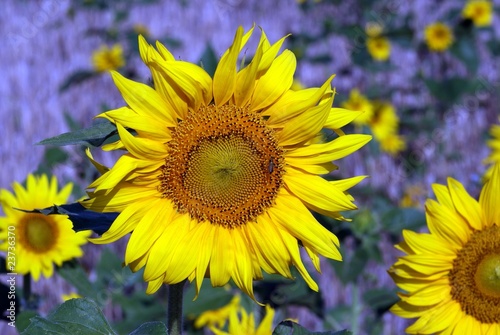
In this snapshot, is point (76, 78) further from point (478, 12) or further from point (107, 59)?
point (478, 12)

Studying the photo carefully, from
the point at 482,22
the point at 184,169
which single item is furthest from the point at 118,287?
the point at 482,22

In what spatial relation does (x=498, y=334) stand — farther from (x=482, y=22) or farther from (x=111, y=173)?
(x=482, y=22)

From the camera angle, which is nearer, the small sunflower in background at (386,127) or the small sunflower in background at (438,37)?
the small sunflower in background at (386,127)

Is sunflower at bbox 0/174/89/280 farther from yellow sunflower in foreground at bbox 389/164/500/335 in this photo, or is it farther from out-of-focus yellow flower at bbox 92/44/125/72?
out-of-focus yellow flower at bbox 92/44/125/72

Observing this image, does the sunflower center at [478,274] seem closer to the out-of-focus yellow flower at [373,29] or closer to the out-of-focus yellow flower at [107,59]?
the out-of-focus yellow flower at [107,59]

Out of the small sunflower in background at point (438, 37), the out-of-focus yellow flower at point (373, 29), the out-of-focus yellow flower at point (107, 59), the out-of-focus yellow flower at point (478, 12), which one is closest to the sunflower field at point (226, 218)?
the out-of-focus yellow flower at point (107, 59)

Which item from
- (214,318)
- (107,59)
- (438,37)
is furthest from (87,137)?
(438,37)
